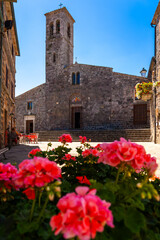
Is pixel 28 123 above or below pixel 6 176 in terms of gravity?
above

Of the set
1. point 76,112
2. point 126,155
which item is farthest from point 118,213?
point 76,112

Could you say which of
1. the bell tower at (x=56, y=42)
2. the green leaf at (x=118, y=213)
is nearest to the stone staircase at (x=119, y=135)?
the bell tower at (x=56, y=42)

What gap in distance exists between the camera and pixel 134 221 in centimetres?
84

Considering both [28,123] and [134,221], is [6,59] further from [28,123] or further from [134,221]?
[28,123]

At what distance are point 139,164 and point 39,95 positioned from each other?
2222 cm

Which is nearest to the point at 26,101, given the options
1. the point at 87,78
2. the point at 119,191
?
the point at 87,78

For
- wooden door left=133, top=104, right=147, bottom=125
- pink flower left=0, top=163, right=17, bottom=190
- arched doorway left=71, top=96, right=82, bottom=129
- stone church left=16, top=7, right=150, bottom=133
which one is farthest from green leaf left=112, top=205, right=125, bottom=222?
arched doorway left=71, top=96, right=82, bottom=129

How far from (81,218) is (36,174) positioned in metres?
0.36

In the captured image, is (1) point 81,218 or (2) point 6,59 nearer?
(1) point 81,218

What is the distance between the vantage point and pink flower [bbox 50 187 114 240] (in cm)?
63

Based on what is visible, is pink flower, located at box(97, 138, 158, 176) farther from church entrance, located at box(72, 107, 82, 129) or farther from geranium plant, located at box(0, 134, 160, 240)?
church entrance, located at box(72, 107, 82, 129)

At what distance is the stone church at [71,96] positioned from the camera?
61.2 ft

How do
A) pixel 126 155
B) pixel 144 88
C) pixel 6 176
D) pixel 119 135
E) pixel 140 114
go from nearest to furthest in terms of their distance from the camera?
1. pixel 126 155
2. pixel 6 176
3. pixel 144 88
4. pixel 119 135
5. pixel 140 114

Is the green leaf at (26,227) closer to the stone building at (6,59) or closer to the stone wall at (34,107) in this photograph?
the stone building at (6,59)
